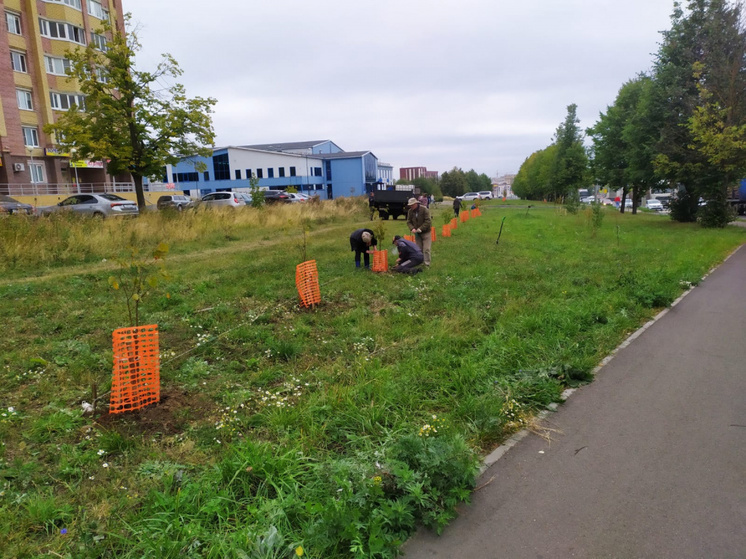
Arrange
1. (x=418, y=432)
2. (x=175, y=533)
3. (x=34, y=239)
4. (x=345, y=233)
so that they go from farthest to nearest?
(x=345, y=233) < (x=34, y=239) < (x=418, y=432) < (x=175, y=533)

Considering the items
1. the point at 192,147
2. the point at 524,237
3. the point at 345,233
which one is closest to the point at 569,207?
the point at 524,237

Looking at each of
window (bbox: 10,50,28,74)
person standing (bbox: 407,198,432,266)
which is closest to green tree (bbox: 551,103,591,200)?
person standing (bbox: 407,198,432,266)

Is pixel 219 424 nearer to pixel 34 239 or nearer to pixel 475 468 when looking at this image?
pixel 475 468

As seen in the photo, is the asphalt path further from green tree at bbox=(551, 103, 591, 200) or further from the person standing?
green tree at bbox=(551, 103, 591, 200)

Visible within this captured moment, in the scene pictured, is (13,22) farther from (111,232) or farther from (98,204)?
(111,232)

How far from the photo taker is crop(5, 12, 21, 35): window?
33.8 meters

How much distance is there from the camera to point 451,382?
493 centimetres

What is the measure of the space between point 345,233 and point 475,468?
58.7 feet

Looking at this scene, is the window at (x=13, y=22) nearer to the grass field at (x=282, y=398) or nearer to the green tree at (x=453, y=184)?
the grass field at (x=282, y=398)

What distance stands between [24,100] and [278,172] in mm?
43177

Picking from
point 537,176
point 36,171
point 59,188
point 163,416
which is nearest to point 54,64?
point 36,171

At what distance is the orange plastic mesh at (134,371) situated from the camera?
432cm

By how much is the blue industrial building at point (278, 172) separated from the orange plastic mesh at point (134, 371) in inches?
2708

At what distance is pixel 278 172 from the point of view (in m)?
76.7
